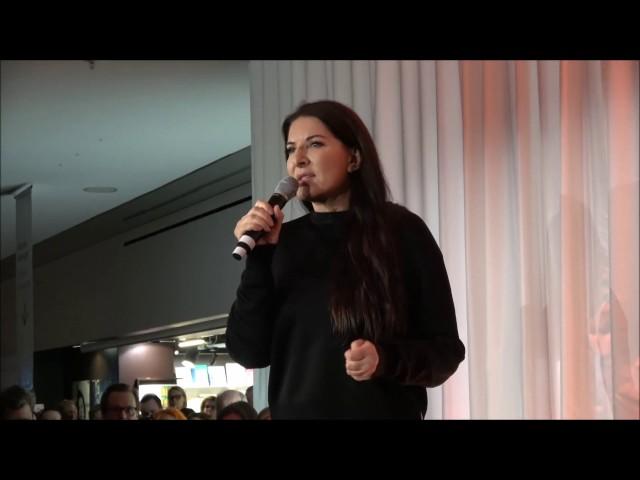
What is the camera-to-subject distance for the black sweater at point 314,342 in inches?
90.6

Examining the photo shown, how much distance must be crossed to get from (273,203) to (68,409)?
872 millimetres

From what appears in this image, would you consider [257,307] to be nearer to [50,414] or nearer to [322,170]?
[322,170]

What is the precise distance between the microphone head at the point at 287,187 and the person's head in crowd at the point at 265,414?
48 centimetres

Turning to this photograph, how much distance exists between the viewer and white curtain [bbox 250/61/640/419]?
247 centimetres

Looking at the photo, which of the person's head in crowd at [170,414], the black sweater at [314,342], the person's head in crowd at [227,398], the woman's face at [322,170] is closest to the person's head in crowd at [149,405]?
the person's head in crowd at [170,414]

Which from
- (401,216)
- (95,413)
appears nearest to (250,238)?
(401,216)

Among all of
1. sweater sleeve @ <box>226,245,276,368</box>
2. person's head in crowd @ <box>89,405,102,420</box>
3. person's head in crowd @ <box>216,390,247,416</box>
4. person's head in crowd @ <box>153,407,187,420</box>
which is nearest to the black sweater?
sweater sleeve @ <box>226,245,276,368</box>

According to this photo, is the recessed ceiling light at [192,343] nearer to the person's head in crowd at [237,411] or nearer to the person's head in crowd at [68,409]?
the person's head in crowd at [237,411]

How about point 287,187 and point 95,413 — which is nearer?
point 287,187

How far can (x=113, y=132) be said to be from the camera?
2953 millimetres

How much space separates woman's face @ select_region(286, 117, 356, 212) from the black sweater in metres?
0.08

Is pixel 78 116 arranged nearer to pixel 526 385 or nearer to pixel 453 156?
pixel 453 156
